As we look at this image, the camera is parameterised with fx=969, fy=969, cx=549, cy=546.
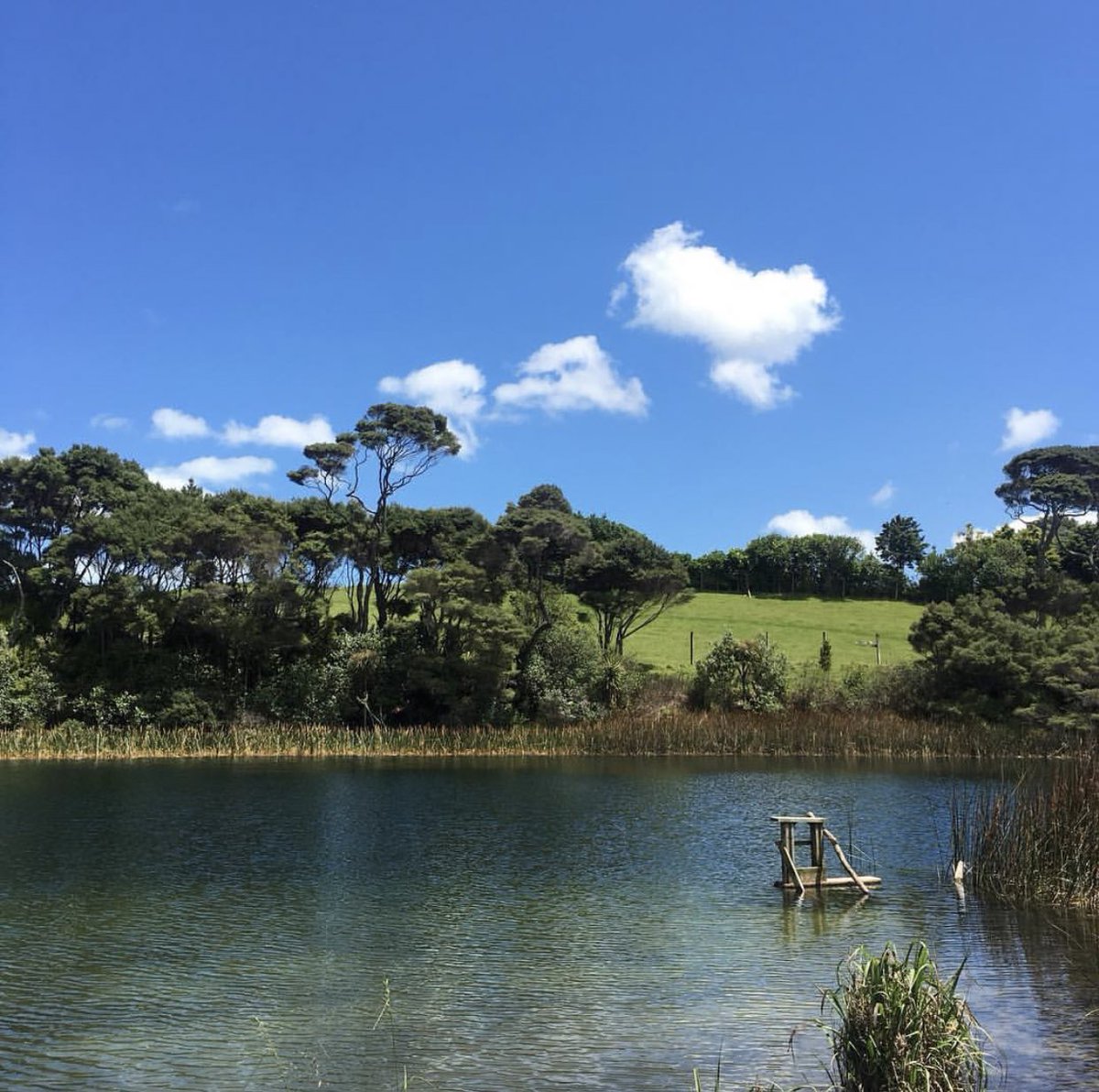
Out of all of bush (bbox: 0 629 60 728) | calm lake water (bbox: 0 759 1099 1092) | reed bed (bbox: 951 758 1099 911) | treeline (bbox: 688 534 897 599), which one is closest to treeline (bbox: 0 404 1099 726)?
bush (bbox: 0 629 60 728)

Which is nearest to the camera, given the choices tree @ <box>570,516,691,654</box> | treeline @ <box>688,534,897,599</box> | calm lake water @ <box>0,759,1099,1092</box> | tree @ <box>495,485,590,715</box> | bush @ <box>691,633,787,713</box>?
calm lake water @ <box>0,759,1099,1092</box>

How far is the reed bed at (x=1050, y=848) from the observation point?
1407 centimetres

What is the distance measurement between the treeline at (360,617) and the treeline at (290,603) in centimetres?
11

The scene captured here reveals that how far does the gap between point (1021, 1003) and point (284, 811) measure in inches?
743

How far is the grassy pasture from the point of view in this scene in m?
61.8

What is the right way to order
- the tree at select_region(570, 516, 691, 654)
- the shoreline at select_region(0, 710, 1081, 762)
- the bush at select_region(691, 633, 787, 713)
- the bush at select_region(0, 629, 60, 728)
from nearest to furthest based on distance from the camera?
the shoreline at select_region(0, 710, 1081, 762)
the bush at select_region(0, 629, 60, 728)
the bush at select_region(691, 633, 787, 713)
the tree at select_region(570, 516, 691, 654)

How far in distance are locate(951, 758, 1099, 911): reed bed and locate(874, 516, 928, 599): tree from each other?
84058 millimetres

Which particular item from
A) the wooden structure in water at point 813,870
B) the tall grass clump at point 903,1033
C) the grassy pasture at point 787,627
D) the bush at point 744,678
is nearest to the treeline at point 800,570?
the grassy pasture at point 787,627

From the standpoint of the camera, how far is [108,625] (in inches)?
1972

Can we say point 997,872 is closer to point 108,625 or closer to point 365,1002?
point 365,1002

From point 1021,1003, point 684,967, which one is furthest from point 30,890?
point 1021,1003

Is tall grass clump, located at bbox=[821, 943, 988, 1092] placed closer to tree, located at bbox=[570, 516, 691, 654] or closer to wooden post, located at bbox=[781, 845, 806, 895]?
wooden post, located at bbox=[781, 845, 806, 895]

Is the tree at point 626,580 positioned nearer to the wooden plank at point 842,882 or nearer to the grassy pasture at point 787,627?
the grassy pasture at point 787,627

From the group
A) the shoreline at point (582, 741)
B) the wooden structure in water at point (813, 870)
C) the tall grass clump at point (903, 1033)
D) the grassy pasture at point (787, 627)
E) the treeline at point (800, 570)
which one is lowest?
the shoreline at point (582, 741)
